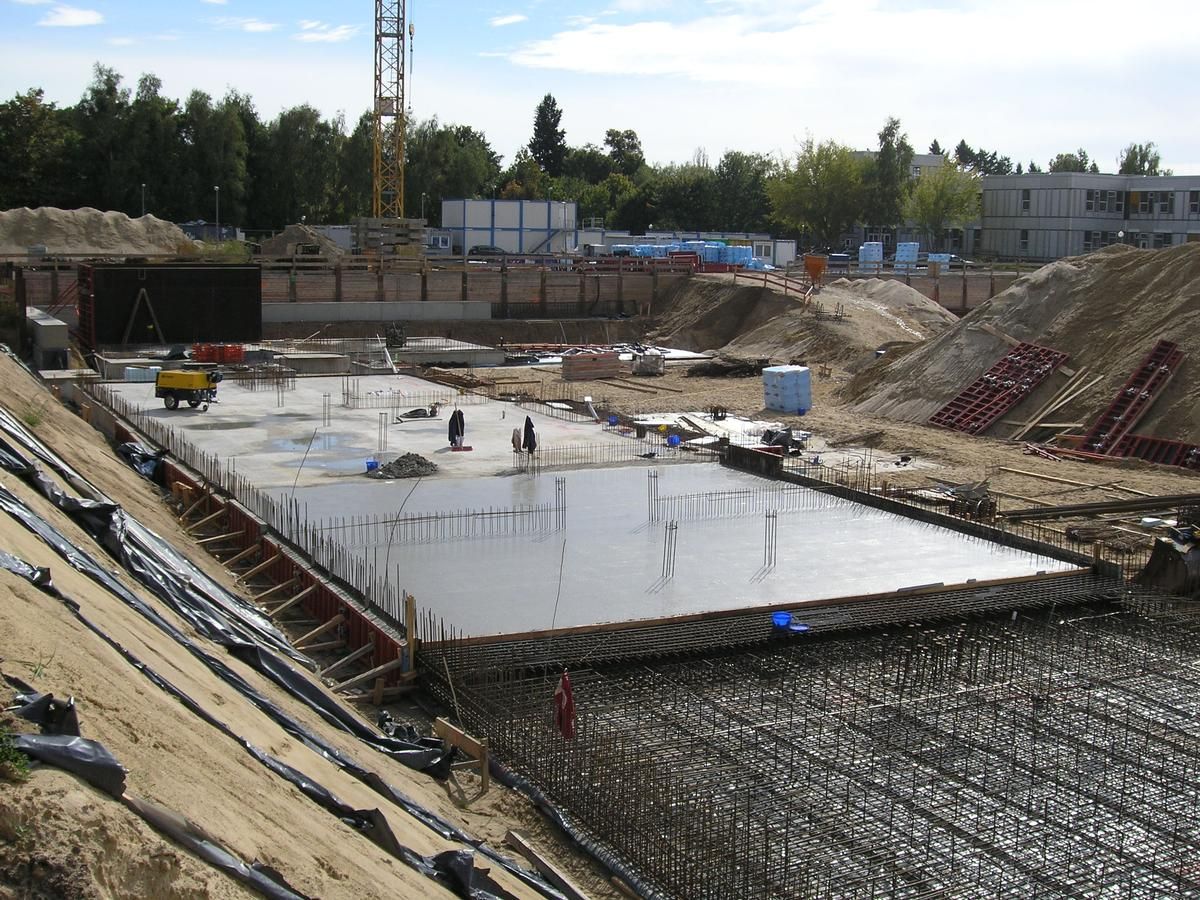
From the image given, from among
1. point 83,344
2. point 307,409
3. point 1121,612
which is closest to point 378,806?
point 1121,612

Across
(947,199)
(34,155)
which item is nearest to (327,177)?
(34,155)

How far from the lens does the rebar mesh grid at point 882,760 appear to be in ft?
36.6

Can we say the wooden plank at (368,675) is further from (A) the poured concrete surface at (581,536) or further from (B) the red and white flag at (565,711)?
(B) the red and white flag at (565,711)

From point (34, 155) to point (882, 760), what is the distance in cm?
7274

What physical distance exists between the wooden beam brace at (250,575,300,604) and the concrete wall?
3416 centimetres

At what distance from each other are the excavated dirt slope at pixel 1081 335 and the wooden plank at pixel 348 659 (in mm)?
21387

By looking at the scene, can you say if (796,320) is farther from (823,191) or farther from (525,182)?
(525,182)

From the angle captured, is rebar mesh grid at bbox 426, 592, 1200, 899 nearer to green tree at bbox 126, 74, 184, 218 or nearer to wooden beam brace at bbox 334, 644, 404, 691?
wooden beam brace at bbox 334, 644, 404, 691

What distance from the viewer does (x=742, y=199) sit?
102500 mm

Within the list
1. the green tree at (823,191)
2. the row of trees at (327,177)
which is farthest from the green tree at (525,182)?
the green tree at (823,191)

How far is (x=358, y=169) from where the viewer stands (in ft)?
288

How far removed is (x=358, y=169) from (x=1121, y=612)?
75.3 metres

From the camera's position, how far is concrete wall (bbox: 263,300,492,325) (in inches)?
2053

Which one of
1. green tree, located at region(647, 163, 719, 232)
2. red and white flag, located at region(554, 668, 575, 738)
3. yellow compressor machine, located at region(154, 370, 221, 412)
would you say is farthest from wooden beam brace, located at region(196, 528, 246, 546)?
green tree, located at region(647, 163, 719, 232)
